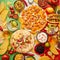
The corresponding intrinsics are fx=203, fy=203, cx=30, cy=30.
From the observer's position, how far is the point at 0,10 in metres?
1.56

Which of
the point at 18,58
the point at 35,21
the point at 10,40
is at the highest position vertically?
the point at 35,21

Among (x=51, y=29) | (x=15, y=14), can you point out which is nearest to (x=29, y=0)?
(x=15, y=14)

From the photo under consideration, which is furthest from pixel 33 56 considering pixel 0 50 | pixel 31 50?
pixel 0 50

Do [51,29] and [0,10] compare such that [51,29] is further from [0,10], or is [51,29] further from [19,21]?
[0,10]

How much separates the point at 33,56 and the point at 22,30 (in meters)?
0.22

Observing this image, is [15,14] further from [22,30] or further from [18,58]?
[18,58]

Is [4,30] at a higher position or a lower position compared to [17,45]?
higher

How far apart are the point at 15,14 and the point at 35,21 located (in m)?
0.16

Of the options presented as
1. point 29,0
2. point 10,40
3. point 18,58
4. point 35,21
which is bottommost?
point 18,58

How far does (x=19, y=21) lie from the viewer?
1.55 m

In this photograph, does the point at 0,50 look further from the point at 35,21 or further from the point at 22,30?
the point at 35,21

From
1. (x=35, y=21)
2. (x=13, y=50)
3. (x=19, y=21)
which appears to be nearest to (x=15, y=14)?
(x=19, y=21)

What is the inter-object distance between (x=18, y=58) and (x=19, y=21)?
28 cm

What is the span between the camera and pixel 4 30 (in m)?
1.55
